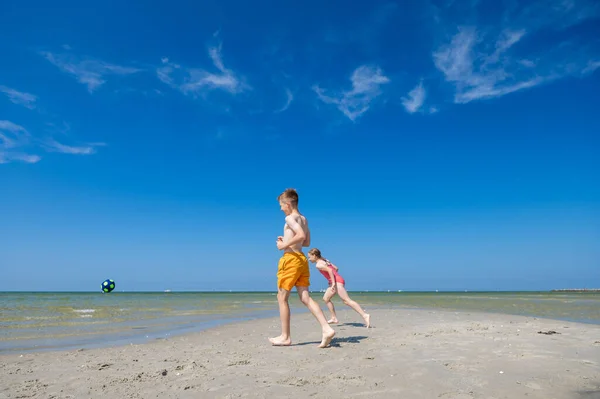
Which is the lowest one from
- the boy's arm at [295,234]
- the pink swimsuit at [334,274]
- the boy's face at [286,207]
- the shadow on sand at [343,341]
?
the shadow on sand at [343,341]

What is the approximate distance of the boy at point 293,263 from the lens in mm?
6055

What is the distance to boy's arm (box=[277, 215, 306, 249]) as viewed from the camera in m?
6.02

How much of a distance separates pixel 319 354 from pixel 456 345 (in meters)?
2.06

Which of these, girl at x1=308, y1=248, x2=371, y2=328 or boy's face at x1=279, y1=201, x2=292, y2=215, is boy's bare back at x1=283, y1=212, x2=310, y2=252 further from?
girl at x1=308, y1=248, x2=371, y2=328

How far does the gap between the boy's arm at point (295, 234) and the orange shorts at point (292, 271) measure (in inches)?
6.6

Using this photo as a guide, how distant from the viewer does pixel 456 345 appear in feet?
19.8

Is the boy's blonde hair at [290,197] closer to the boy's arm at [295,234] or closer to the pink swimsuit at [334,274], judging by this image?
the boy's arm at [295,234]

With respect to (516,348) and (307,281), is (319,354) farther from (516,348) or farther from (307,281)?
(516,348)

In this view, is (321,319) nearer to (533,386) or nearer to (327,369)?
(327,369)

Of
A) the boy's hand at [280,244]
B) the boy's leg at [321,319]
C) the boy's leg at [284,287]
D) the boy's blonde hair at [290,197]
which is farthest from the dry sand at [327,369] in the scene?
the boy's blonde hair at [290,197]

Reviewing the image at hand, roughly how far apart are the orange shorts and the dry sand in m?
0.94

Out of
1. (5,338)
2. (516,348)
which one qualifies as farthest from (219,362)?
(5,338)

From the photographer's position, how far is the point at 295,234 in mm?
6062

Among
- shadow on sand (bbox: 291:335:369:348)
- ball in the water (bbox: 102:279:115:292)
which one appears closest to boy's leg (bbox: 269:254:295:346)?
shadow on sand (bbox: 291:335:369:348)
